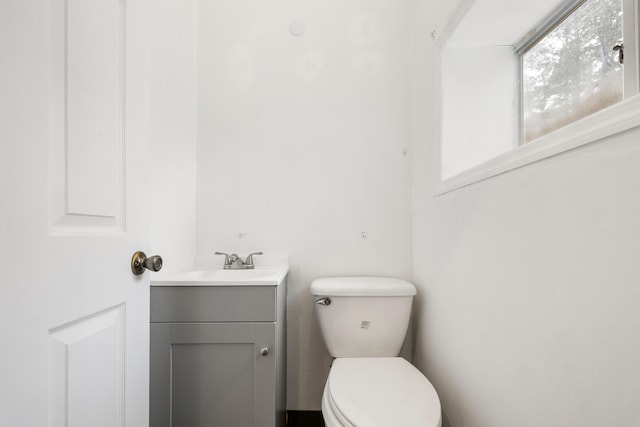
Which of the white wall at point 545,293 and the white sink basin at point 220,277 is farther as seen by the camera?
the white sink basin at point 220,277

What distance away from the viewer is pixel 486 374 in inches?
32.0

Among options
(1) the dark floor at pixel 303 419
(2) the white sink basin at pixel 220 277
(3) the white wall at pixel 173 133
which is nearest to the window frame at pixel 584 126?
(2) the white sink basin at pixel 220 277

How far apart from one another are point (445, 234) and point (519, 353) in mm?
481

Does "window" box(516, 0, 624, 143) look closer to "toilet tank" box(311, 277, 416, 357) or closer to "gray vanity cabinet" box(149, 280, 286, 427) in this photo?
"toilet tank" box(311, 277, 416, 357)

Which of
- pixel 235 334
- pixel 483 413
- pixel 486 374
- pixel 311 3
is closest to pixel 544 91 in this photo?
pixel 486 374

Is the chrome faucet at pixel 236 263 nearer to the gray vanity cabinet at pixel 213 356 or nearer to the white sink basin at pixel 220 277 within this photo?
the white sink basin at pixel 220 277

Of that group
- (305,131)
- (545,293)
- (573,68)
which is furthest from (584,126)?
(305,131)

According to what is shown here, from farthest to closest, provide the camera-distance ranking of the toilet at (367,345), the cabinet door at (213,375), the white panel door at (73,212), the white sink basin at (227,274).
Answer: the white sink basin at (227,274)
the cabinet door at (213,375)
the toilet at (367,345)
the white panel door at (73,212)

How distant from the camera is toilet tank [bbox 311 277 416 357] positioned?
4.10ft

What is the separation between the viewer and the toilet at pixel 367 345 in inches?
34.1

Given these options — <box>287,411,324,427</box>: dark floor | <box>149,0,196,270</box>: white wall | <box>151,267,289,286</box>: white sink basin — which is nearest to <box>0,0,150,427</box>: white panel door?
<box>151,267,289,286</box>: white sink basin

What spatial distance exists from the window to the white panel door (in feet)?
3.87

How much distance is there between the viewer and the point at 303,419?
1.46 m

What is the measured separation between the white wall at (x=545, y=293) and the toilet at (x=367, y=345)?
0.18 meters
